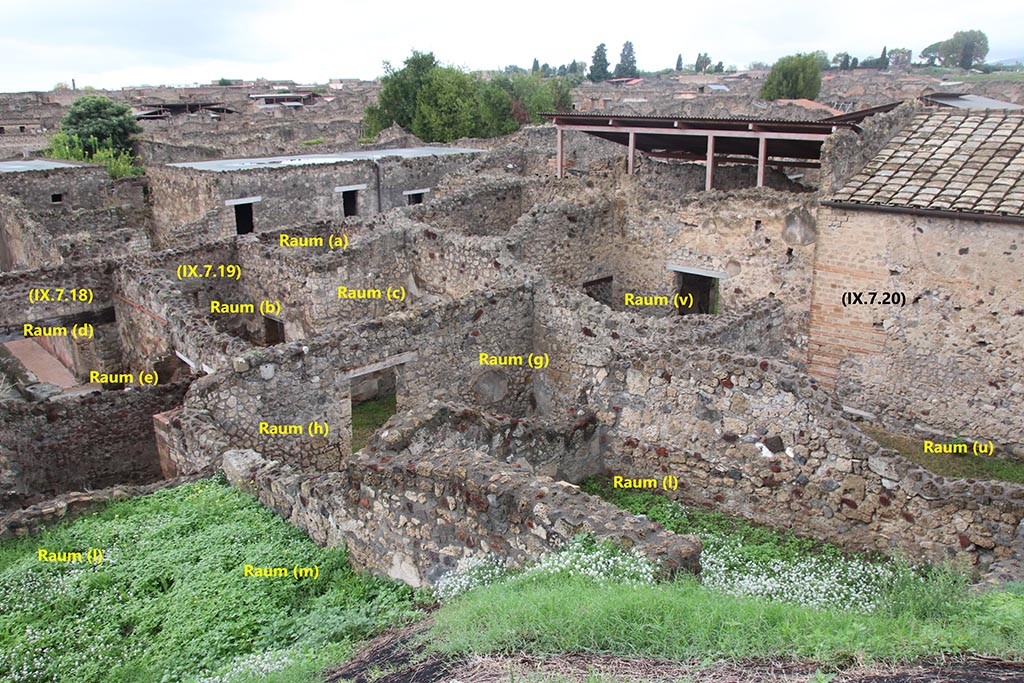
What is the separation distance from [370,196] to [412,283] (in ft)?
32.8

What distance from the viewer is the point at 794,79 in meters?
62.8

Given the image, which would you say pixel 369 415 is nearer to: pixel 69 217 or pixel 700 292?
pixel 700 292

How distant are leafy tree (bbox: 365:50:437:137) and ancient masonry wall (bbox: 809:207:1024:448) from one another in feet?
98.6

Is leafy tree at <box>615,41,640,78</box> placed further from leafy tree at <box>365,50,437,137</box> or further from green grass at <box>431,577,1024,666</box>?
green grass at <box>431,577,1024,666</box>

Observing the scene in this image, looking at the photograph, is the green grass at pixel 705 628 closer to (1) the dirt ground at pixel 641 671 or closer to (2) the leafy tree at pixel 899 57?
(1) the dirt ground at pixel 641 671

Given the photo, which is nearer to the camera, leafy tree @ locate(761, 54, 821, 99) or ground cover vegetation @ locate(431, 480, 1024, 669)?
ground cover vegetation @ locate(431, 480, 1024, 669)

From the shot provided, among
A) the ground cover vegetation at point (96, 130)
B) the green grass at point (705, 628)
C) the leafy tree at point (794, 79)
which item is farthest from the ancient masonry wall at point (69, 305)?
the leafy tree at point (794, 79)

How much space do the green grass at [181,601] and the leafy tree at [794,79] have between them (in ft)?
204

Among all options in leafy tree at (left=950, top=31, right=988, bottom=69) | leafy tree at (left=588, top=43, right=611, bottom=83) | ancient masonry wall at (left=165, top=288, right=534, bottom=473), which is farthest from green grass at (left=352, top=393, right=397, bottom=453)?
leafy tree at (left=950, top=31, right=988, bottom=69)

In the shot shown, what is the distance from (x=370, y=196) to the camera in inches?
948

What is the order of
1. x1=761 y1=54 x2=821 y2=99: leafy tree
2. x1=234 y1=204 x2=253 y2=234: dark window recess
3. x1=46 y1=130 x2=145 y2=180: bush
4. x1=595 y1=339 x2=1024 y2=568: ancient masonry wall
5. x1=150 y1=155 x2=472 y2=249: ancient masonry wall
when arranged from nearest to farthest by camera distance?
1. x1=595 y1=339 x2=1024 y2=568: ancient masonry wall
2. x1=150 y1=155 x2=472 y2=249: ancient masonry wall
3. x1=234 y1=204 x2=253 y2=234: dark window recess
4. x1=46 y1=130 x2=145 y2=180: bush
5. x1=761 y1=54 x2=821 y2=99: leafy tree

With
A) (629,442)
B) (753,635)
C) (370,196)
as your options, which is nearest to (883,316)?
(629,442)

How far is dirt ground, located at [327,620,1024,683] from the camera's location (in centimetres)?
399

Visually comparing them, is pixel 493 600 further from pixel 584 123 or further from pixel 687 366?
pixel 584 123
